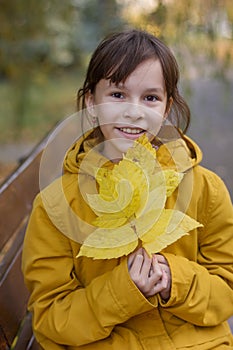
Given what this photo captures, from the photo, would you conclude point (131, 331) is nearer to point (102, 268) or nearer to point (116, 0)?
point (102, 268)

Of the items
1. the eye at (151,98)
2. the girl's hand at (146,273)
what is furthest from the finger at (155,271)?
the eye at (151,98)

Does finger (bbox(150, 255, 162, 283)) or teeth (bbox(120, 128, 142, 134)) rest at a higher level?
teeth (bbox(120, 128, 142, 134))

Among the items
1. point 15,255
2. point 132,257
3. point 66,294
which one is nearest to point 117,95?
point 132,257

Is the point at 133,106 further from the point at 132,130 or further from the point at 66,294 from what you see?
the point at 66,294

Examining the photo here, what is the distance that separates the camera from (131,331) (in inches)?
83.7

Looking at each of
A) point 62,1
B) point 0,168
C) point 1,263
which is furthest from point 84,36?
point 1,263

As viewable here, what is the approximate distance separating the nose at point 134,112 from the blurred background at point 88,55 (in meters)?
3.20

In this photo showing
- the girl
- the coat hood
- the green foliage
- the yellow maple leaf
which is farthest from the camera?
the green foliage

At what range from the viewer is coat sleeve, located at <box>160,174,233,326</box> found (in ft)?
6.82

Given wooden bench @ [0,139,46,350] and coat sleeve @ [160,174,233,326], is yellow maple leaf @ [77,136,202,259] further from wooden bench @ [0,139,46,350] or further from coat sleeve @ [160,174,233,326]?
wooden bench @ [0,139,46,350]

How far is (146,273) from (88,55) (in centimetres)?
799

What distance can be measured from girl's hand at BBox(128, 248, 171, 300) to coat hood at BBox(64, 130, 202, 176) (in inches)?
12.9

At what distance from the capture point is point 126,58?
6.85 ft

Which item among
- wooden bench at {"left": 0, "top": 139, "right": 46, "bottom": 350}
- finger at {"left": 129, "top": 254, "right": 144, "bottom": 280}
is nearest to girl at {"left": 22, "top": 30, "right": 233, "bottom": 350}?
finger at {"left": 129, "top": 254, "right": 144, "bottom": 280}
